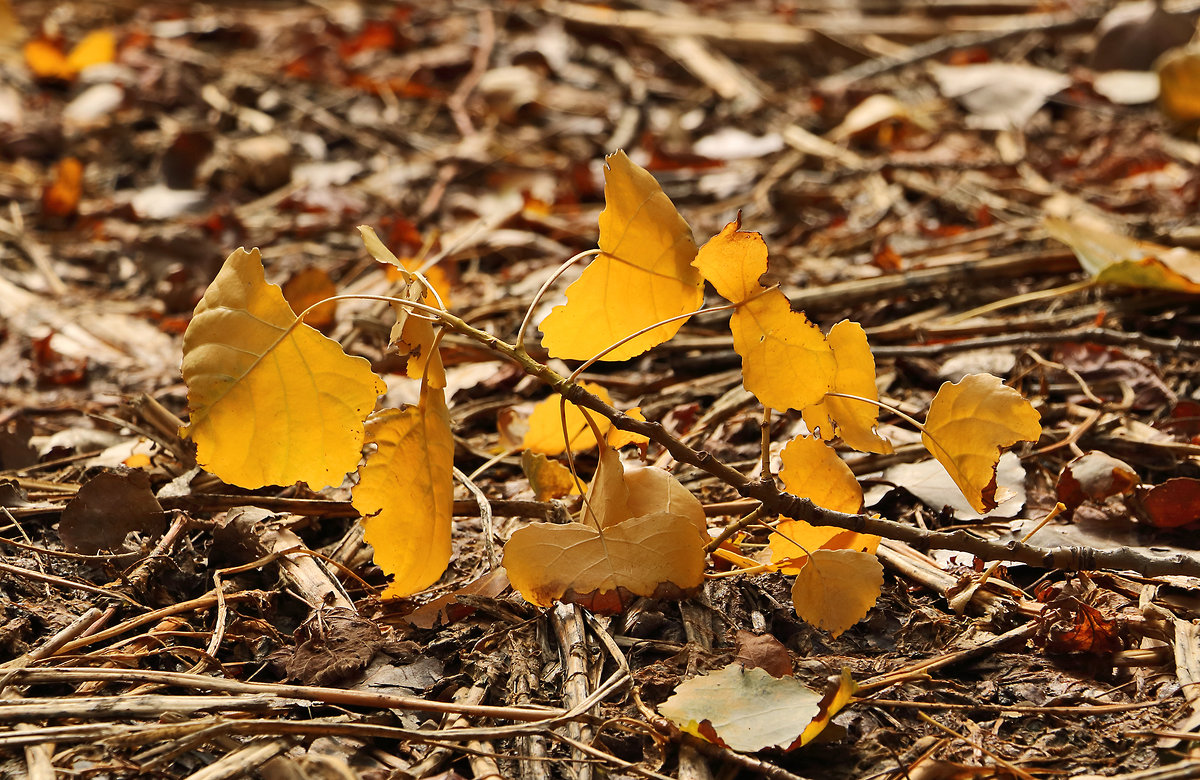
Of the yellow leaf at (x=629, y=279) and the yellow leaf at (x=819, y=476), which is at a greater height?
the yellow leaf at (x=629, y=279)

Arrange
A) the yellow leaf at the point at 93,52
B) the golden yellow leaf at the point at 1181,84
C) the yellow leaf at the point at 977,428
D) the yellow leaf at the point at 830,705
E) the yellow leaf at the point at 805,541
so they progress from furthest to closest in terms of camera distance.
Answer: the yellow leaf at the point at 93,52
the golden yellow leaf at the point at 1181,84
the yellow leaf at the point at 805,541
the yellow leaf at the point at 977,428
the yellow leaf at the point at 830,705

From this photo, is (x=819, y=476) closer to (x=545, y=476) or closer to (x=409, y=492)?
(x=545, y=476)

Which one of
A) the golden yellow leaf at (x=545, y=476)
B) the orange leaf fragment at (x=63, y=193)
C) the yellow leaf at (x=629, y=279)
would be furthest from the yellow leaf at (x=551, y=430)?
the orange leaf fragment at (x=63, y=193)

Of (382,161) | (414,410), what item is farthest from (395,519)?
(382,161)

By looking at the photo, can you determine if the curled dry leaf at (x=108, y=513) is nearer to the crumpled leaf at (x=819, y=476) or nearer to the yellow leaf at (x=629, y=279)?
the yellow leaf at (x=629, y=279)

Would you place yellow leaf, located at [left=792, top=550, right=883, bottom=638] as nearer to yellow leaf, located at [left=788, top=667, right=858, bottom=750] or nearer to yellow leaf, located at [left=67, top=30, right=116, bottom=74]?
yellow leaf, located at [left=788, top=667, right=858, bottom=750]

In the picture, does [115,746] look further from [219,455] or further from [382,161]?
[382,161]

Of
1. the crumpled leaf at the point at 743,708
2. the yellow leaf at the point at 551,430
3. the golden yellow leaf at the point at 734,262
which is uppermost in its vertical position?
the golden yellow leaf at the point at 734,262
